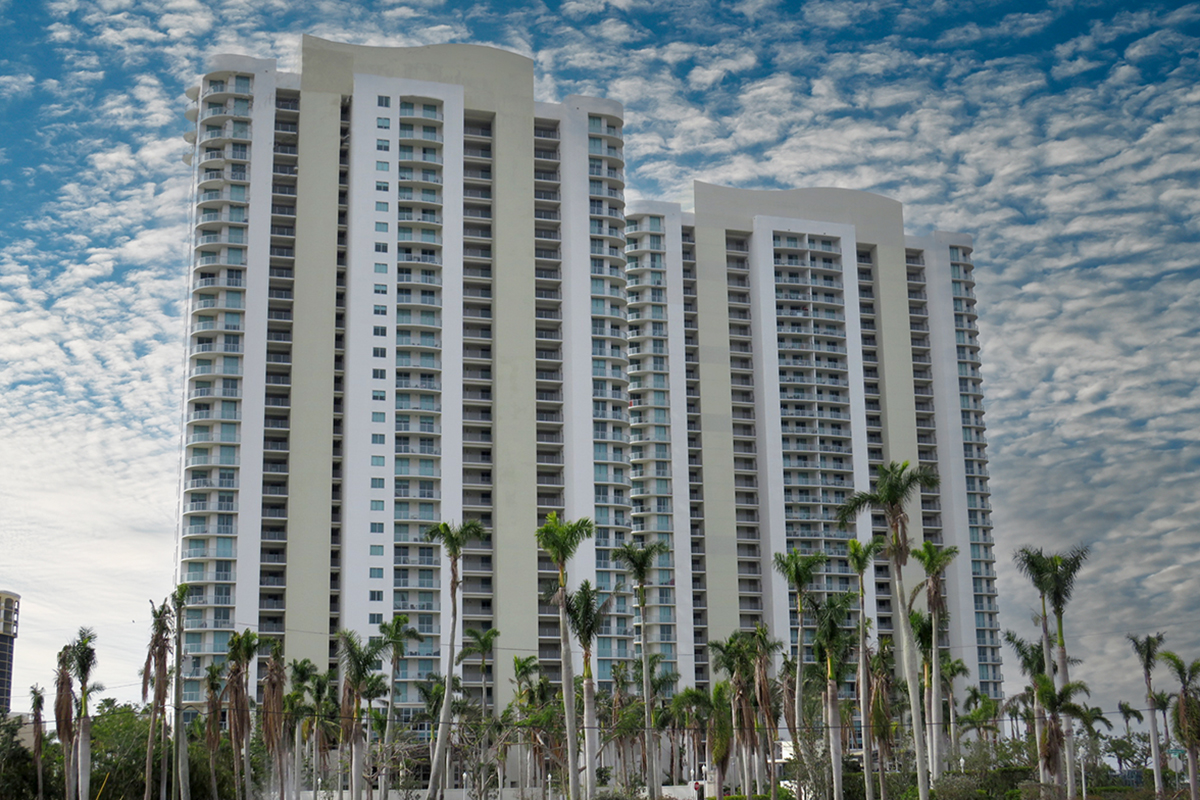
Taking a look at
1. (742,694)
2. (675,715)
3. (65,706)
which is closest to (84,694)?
(65,706)

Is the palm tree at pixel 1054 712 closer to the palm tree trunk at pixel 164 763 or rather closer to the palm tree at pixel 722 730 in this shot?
the palm tree at pixel 722 730

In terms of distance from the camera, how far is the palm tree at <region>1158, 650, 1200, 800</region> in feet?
220

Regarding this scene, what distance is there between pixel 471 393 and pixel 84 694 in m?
65.1

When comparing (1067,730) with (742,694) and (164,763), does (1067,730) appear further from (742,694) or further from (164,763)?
(164,763)

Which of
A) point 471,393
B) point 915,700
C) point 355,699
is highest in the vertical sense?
point 471,393

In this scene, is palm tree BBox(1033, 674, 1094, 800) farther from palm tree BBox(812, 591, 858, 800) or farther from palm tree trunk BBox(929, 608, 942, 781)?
palm tree BBox(812, 591, 858, 800)

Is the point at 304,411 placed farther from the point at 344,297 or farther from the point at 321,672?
the point at 321,672

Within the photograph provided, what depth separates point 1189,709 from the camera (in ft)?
224

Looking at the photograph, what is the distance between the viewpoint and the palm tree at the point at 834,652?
66438 mm

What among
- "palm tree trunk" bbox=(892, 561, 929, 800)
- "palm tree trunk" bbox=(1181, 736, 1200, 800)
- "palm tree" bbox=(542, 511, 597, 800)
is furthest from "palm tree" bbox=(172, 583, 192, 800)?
"palm tree trunk" bbox=(1181, 736, 1200, 800)

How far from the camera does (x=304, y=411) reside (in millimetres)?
123312

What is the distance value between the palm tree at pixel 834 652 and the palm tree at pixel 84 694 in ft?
133

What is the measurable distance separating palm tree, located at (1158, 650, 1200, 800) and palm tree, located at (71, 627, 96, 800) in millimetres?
59459

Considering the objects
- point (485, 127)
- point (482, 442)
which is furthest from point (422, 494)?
point (485, 127)
